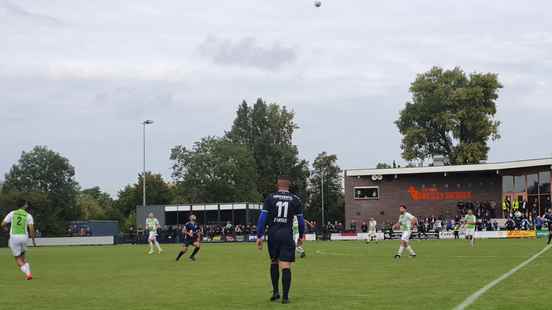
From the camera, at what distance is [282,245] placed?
12.6 m

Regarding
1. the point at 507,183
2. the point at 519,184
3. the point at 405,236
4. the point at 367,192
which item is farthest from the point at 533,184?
the point at 405,236

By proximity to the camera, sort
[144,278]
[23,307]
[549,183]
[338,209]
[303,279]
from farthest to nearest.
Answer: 1. [338,209]
2. [549,183]
3. [144,278]
4. [303,279]
5. [23,307]

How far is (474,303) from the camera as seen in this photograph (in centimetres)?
1153

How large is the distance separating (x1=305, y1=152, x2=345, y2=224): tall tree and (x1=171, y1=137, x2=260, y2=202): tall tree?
1902cm

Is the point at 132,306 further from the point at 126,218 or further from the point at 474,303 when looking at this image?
the point at 126,218

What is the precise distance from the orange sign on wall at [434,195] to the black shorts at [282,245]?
57741mm

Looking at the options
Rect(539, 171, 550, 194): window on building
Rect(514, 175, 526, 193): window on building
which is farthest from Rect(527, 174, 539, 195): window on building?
Rect(514, 175, 526, 193): window on building

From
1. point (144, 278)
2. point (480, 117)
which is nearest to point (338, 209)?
point (480, 117)

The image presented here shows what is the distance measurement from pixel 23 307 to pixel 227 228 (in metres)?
58.2

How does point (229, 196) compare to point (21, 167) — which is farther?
point (21, 167)

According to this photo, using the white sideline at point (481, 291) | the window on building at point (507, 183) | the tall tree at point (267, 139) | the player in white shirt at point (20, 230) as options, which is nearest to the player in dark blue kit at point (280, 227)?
the white sideline at point (481, 291)

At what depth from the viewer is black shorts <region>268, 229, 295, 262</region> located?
12562 mm

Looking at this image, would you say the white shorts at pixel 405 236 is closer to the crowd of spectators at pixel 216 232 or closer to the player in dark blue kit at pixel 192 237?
the player in dark blue kit at pixel 192 237

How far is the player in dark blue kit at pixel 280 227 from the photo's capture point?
41.3 ft
